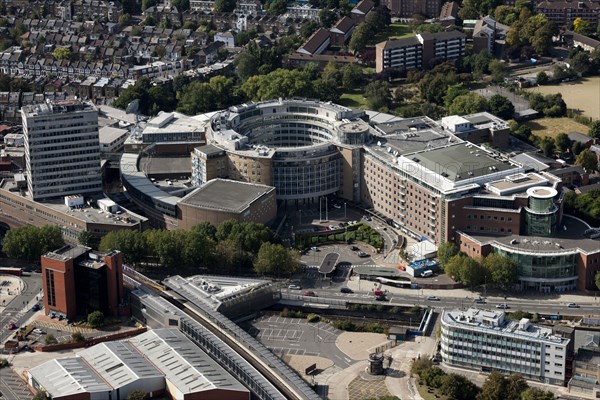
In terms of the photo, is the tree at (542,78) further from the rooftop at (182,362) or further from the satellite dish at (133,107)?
the rooftop at (182,362)


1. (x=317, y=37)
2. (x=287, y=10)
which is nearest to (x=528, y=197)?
(x=317, y=37)

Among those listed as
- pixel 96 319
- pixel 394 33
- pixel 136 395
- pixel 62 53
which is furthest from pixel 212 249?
pixel 394 33

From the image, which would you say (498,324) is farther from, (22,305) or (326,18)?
(326,18)

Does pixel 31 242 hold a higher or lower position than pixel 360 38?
lower

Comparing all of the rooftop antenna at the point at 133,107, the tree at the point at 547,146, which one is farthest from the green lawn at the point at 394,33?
the tree at the point at 547,146

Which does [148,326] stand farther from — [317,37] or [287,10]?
[287,10]
